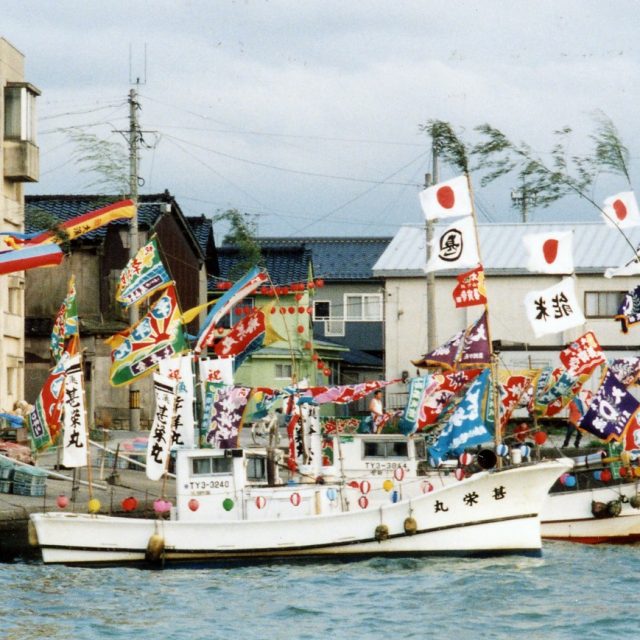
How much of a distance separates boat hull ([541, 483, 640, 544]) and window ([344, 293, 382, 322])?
37786mm

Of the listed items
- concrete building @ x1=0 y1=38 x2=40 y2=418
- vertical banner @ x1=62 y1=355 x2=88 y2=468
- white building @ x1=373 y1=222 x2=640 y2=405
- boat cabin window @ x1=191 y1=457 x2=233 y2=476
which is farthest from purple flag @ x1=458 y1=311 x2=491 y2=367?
white building @ x1=373 y1=222 x2=640 y2=405

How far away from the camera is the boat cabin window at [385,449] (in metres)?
35.0


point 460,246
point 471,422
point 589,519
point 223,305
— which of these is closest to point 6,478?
point 223,305

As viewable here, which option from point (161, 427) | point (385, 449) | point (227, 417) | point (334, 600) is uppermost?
point (227, 417)

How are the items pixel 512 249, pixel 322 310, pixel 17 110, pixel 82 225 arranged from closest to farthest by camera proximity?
pixel 82 225 < pixel 17 110 < pixel 512 249 < pixel 322 310

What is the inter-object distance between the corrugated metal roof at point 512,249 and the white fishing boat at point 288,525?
89.3 ft

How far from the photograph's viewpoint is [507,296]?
57938 millimetres

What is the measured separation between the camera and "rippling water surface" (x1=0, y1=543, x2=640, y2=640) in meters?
24.0

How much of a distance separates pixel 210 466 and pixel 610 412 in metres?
9.76

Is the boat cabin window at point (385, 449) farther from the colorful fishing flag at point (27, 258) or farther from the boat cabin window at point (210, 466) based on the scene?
the colorful fishing flag at point (27, 258)

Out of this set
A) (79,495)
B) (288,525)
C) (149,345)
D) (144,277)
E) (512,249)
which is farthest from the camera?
(512,249)

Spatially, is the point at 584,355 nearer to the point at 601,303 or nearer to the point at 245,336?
the point at 245,336

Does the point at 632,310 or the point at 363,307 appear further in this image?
the point at 363,307

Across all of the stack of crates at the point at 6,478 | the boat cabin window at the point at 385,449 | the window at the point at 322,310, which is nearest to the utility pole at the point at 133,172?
the stack of crates at the point at 6,478
